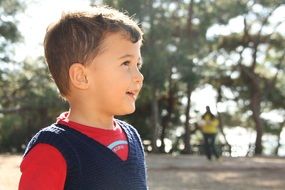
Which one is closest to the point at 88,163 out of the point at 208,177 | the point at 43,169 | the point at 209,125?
the point at 43,169

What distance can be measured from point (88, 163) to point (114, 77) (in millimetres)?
278

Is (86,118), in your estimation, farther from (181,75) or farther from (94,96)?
(181,75)

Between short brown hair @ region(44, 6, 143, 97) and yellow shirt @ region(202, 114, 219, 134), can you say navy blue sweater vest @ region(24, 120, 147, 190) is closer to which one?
short brown hair @ region(44, 6, 143, 97)

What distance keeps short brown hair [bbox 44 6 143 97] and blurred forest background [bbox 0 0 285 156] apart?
16.3 metres

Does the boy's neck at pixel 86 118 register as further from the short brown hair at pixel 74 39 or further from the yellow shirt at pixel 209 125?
the yellow shirt at pixel 209 125

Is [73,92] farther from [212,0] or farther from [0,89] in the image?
Answer: [0,89]

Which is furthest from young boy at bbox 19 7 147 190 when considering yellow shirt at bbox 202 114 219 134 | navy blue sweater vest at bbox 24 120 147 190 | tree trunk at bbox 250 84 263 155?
tree trunk at bbox 250 84 263 155

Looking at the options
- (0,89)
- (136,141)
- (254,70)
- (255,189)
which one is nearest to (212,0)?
(254,70)

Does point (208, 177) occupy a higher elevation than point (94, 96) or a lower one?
lower

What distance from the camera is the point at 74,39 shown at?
1.58 m

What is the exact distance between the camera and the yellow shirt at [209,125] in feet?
43.2

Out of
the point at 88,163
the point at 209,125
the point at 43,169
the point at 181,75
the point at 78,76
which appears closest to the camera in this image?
the point at 43,169

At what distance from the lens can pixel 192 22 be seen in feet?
73.7

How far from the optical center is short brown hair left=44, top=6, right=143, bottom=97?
1.58m
